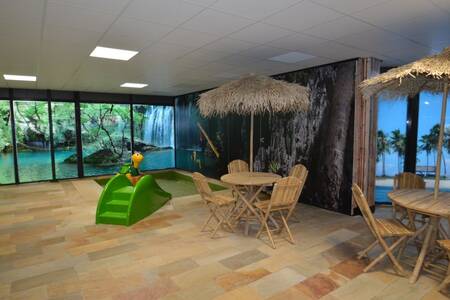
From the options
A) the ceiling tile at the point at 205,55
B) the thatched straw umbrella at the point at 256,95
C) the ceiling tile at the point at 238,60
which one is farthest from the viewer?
the ceiling tile at the point at 238,60

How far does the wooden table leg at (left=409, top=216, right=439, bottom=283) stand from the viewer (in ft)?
8.31

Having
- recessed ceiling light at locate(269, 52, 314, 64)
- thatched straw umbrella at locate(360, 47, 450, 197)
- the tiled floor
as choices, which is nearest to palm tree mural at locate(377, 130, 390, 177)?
the tiled floor

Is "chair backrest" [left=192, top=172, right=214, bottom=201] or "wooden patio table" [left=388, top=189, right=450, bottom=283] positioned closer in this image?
"wooden patio table" [left=388, top=189, right=450, bottom=283]

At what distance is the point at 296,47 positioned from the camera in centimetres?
360

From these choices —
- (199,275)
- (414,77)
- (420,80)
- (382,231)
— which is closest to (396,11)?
(414,77)

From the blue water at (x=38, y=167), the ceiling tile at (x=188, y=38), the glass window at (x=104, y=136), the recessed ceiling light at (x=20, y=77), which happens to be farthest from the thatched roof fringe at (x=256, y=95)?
the blue water at (x=38, y=167)

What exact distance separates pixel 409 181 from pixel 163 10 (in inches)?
142

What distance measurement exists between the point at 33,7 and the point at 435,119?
5.95 m

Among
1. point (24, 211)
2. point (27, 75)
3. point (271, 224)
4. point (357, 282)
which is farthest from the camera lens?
point (27, 75)

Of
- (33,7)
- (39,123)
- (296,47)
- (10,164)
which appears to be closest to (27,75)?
(39,123)

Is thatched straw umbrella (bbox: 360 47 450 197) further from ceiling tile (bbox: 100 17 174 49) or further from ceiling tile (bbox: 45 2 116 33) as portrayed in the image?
ceiling tile (bbox: 45 2 116 33)

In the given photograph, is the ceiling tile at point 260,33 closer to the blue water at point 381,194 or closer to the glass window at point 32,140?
the blue water at point 381,194

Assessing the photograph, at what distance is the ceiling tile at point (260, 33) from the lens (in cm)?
288

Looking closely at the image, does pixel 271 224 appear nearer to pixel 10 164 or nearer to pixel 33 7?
pixel 33 7
